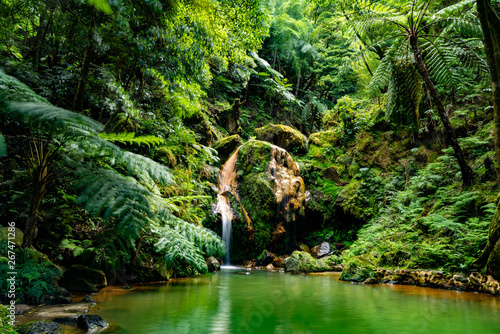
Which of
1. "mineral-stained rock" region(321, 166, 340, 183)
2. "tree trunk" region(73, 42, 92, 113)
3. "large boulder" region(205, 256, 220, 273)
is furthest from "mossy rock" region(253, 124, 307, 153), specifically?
"tree trunk" region(73, 42, 92, 113)

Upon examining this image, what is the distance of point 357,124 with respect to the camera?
433 inches

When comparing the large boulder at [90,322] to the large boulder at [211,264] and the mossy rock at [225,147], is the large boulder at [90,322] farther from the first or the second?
the mossy rock at [225,147]

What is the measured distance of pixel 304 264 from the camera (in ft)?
22.5

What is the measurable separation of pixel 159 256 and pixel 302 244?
20.4 feet

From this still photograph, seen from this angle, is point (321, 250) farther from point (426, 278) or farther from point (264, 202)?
point (426, 278)

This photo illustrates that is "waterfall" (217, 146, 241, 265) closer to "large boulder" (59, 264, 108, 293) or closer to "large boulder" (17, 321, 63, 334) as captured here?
"large boulder" (59, 264, 108, 293)

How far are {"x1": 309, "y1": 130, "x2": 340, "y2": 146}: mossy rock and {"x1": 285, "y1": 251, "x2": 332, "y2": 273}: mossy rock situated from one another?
19.6ft

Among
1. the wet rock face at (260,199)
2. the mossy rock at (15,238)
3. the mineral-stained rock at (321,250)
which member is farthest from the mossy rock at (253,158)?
the mossy rock at (15,238)

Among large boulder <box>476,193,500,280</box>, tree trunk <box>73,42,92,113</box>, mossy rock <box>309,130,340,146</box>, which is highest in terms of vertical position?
mossy rock <box>309,130,340,146</box>

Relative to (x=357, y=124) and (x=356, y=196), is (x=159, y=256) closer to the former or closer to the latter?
(x=356, y=196)

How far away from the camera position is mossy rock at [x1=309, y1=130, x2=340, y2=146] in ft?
38.5

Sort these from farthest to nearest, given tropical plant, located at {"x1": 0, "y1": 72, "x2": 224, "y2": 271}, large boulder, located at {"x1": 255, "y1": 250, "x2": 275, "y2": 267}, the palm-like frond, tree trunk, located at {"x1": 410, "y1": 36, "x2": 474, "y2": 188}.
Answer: large boulder, located at {"x1": 255, "y1": 250, "x2": 275, "y2": 267}
tree trunk, located at {"x1": 410, "y1": 36, "x2": 474, "y2": 188}
the palm-like frond
tropical plant, located at {"x1": 0, "y1": 72, "x2": 224, "y2": 271}

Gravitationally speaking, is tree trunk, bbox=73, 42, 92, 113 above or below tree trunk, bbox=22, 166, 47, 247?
above

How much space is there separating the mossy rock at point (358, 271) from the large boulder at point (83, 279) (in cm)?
408
